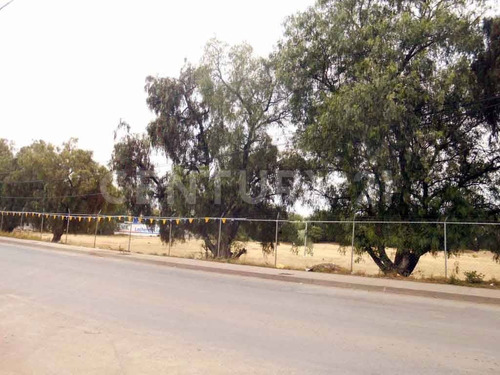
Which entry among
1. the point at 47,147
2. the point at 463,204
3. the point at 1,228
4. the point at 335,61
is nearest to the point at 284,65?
the point at 335,61

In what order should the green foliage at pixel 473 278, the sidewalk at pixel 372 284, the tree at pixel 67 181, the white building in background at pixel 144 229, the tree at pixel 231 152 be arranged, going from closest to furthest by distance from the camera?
the sidewalk at pixel 372 284, the green foliage at pixel 473 278, the tree at pixel 231 152, the white building in background at pixel 144 229, the tree at pixel 67 181

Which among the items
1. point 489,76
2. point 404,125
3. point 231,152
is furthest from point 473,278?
point 231,152

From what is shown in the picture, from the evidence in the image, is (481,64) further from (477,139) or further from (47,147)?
(47,147)

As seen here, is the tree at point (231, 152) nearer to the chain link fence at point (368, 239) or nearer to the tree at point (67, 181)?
the chain link fence at point (368, 239)

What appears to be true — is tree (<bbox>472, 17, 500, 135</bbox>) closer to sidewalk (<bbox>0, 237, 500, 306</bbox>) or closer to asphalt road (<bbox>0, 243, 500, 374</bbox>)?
sidewalk (<bbox>0, 237, 500, 306</bbox>)

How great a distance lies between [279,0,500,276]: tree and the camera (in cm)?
1644

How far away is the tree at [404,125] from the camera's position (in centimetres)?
1644

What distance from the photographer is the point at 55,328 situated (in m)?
6.78

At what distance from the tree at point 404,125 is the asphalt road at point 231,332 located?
6839 mm

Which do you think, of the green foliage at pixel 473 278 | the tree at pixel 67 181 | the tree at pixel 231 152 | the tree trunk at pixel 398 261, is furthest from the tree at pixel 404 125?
the tree at pixel 67 181

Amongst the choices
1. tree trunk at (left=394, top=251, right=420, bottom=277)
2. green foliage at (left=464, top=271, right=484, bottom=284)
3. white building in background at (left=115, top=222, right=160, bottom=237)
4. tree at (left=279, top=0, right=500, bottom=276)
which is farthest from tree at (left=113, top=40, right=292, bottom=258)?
green foliage at (left=464, top=271, right=484, bottom=284)

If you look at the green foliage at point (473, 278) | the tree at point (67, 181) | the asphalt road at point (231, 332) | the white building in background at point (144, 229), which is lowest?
the asphalt road at point (231, 332)

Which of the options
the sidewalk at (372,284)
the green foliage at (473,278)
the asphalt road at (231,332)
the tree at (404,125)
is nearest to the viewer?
the asphalt road at (231,332)

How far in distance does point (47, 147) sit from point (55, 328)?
38735mm
